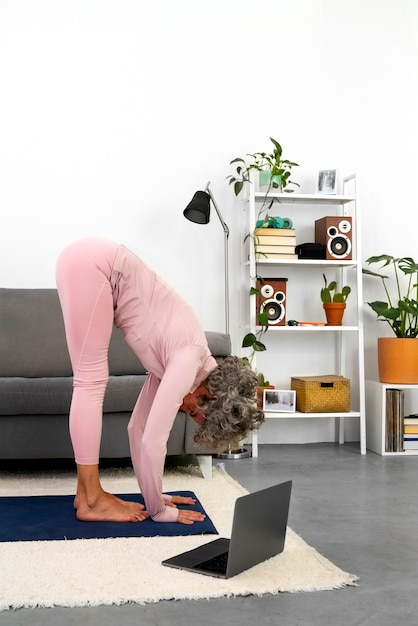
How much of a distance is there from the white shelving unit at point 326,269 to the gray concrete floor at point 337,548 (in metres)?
0.52

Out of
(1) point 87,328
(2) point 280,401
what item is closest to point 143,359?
(1) point 87,328

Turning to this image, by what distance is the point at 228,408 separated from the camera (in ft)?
Answer: 8.00

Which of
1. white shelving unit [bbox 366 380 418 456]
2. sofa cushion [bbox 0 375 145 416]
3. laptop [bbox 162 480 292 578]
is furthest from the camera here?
white shelving unit [bbox 366 380 418 456]

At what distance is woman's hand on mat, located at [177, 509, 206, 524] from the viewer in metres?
2.59

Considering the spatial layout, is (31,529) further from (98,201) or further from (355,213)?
(355,213)

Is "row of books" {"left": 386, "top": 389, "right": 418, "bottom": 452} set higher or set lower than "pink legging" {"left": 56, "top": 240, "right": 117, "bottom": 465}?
lower

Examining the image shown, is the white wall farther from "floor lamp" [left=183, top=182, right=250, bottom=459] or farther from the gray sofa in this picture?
the gray sofa

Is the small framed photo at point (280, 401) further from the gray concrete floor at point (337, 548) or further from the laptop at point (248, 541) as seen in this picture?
the laptop at point (248, 541)

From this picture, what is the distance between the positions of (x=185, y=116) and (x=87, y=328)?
2493 mm

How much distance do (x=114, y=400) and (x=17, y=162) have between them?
1866mm

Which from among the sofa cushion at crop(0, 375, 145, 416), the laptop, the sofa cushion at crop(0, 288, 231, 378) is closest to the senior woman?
the laptop

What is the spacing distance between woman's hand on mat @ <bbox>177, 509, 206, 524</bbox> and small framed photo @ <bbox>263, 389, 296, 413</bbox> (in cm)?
179

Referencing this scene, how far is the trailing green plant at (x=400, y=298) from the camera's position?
4.41m

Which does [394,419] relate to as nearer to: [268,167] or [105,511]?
[268,167]
